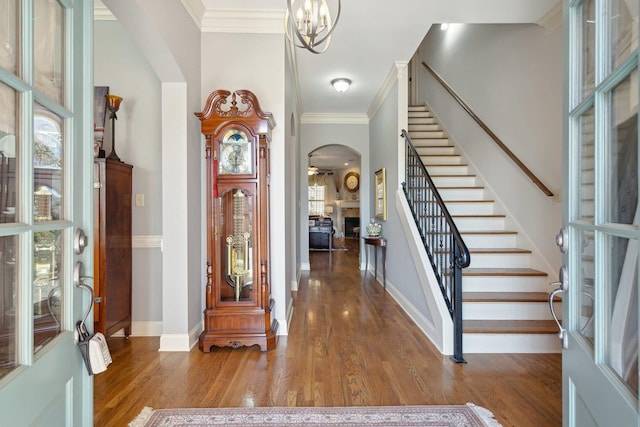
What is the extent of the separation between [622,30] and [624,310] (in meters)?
0.69

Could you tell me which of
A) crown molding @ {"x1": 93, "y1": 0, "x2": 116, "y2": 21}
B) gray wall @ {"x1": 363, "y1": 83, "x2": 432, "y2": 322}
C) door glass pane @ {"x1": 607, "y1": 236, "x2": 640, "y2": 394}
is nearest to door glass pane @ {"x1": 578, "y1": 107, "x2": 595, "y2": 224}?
door glass pane @ {"x1": 607, "y1": 236, "x2": 640, "y2": 394}

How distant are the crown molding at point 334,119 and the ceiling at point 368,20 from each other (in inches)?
75.2

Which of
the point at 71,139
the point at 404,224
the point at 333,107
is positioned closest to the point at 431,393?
the point at 404,224

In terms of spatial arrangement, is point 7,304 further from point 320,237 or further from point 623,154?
point 320,237

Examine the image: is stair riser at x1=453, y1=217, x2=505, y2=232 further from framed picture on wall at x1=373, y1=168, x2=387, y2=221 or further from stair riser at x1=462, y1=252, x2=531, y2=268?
framed picture on wall at x1=373, y1=168, x2=387, y2=221

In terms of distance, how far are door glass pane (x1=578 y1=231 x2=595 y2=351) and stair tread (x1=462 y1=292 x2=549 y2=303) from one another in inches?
78.1

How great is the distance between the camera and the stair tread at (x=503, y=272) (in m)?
3.15

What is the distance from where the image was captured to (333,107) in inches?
231

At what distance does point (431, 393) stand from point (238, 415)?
1170 mm

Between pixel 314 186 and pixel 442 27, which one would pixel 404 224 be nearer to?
pixel 442 27

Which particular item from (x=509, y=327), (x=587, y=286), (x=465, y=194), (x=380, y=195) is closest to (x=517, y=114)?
(x=465, y=194)

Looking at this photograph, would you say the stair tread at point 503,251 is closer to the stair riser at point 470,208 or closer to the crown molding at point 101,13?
the stair riser at point 470,208

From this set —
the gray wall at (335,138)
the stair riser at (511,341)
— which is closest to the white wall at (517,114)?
the stair riser at (511,341)

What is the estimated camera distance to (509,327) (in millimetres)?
2768
